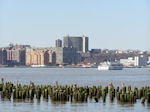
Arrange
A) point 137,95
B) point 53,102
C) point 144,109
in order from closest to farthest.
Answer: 1. point 144,109
2. point 53,102
3. point 137,95

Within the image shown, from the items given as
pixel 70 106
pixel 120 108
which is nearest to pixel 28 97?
pixel 70 106

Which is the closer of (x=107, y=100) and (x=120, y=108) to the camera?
(x=120, y=108)

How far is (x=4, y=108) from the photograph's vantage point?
4803 centimetres

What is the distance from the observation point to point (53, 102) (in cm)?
5188

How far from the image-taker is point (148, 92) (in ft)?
174

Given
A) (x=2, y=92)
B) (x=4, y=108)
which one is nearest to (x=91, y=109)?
(x=4, y=108)

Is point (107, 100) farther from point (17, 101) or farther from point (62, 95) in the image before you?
point (17, 101)

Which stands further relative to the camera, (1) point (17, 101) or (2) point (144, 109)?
(1) point (17, 101)

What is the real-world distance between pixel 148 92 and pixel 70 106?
796 centimetres

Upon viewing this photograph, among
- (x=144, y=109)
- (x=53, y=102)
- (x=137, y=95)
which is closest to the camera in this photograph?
(x=144, y=109)

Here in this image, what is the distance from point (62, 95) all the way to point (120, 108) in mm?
6337

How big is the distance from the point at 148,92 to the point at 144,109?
18.2 ft

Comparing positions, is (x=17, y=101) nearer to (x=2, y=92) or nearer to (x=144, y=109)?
(x=2, y=92)

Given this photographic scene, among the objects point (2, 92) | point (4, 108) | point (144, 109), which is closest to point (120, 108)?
point (144, 109)
